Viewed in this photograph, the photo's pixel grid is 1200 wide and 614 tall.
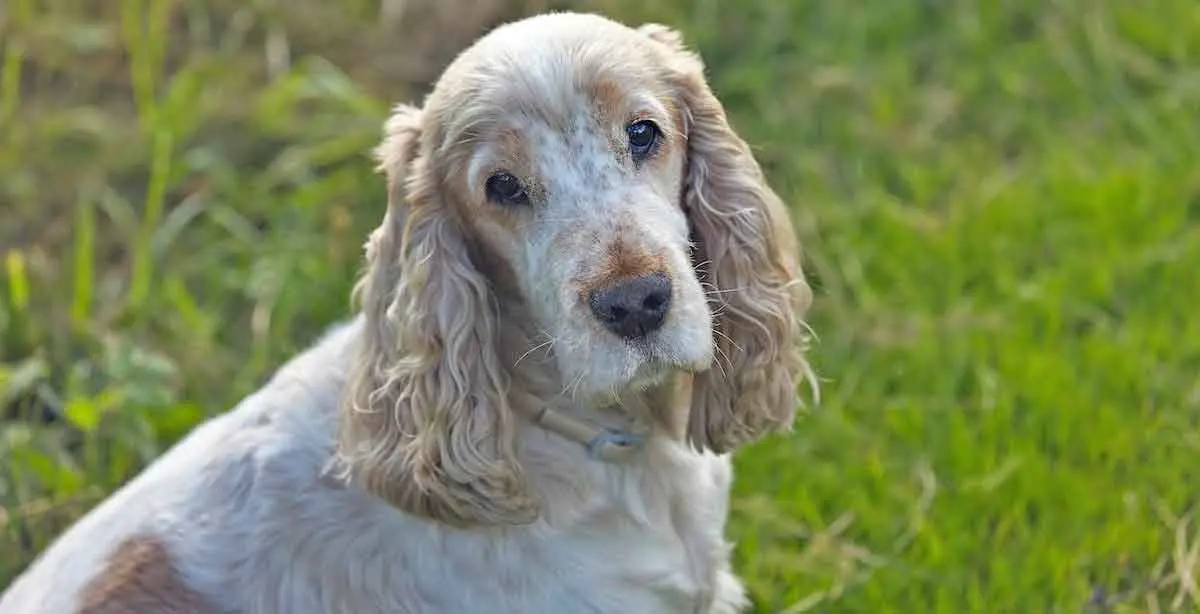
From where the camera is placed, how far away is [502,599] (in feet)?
12.1

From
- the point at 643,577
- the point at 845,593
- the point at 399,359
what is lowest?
the point at 845,593

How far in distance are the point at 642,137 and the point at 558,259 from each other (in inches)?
12.3

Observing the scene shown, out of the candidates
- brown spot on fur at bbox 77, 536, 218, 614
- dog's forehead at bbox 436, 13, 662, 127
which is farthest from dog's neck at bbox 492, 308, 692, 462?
brown spot on fur at bbox 77, 536, 218, 614

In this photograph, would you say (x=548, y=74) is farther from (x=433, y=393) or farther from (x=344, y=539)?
(x=344, y=539)

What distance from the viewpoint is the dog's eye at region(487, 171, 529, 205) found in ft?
11.5

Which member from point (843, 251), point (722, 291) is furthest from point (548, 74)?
point (843, 251)

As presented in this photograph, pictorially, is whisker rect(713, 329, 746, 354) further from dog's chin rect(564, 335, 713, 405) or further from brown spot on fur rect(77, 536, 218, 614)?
brown spot on fur rect(77, 536, 218, 614)

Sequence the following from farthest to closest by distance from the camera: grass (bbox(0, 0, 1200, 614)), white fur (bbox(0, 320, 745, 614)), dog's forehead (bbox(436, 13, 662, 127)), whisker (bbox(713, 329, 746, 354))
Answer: grass (bbox(0, 0, 1200, 614))
whisker (bbox(713, 329, 746, 354))
white fur (bbox(0, 320, 745, 614))
dog's forehead (bbox(436, 13, 662, 127))

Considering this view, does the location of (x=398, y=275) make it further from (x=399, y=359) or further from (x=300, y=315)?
(x=300, y=315)

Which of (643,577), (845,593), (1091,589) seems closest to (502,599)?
(643,577)

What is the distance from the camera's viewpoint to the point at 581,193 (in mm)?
3461

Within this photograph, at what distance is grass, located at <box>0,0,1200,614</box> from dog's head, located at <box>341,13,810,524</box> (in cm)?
121

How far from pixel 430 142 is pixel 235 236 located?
2.68 metres

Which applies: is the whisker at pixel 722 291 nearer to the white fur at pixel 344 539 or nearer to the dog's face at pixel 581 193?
the dog's face at pixel 581 193
